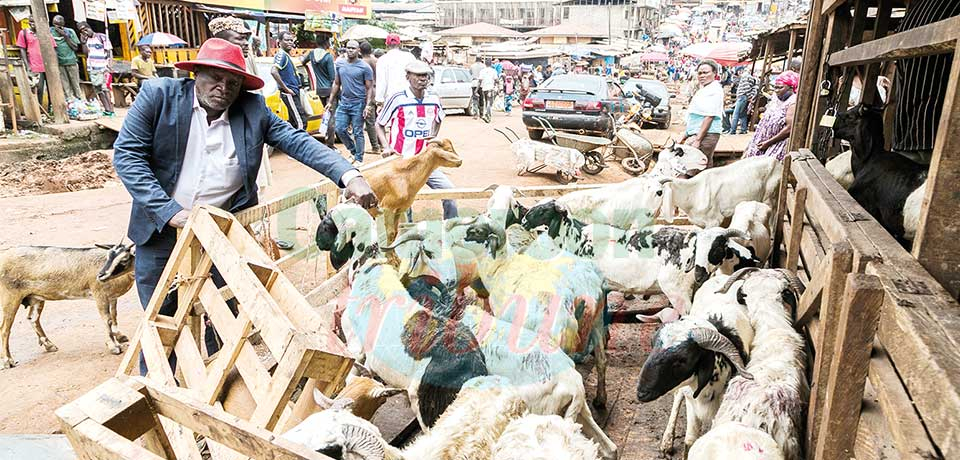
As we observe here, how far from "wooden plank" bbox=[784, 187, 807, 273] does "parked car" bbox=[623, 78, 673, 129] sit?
1538 cm

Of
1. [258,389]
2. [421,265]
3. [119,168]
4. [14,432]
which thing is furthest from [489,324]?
[14,432]

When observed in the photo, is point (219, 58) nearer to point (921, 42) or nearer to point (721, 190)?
point (921, 42)

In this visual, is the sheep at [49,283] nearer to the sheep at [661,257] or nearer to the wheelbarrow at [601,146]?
the sheep at [661,257]

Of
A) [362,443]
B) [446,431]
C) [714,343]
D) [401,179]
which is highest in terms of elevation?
[401,179]

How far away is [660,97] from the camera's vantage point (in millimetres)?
19391

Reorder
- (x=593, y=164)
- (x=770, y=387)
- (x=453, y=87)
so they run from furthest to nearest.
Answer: (x=453, y=87), (x=593, y=164), (x=770, y=387)

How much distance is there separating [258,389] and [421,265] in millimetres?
2299

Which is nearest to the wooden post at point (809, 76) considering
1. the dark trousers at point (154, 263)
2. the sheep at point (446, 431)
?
the sheep at point (446, 431)

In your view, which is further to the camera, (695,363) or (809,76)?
(809,76)

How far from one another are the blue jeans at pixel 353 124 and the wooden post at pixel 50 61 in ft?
19.7

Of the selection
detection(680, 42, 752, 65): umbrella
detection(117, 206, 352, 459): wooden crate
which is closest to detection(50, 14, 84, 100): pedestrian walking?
detection(117, 206, 352, 459): wooden crate

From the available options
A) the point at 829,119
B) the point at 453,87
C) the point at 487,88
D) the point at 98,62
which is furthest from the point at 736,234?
the point at 453,87

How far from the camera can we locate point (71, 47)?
12375mm

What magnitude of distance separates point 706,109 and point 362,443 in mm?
6400
